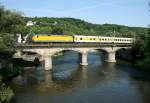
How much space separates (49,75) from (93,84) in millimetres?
11251

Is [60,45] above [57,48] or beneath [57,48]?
above

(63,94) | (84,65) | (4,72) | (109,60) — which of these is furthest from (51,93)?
(109,60)

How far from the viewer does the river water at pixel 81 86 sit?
38.1 m

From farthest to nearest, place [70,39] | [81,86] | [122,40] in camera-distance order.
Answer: [122,40], [70,39], [81,86]

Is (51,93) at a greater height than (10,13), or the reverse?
(10,13)

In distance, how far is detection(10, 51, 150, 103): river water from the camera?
38.1 metres

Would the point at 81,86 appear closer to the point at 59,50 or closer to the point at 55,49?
the point at 55,49

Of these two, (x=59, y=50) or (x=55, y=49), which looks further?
(x=59, y=50)

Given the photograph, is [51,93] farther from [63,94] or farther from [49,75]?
[49,75]

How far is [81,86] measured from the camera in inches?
1812

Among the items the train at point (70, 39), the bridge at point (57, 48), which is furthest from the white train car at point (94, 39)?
the bridge at point (57, 48)

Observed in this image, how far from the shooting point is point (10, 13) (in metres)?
46.0

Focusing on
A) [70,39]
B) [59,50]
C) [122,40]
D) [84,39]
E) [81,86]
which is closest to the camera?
[81,86]

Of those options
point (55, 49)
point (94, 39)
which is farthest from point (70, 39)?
point (55, 49)
